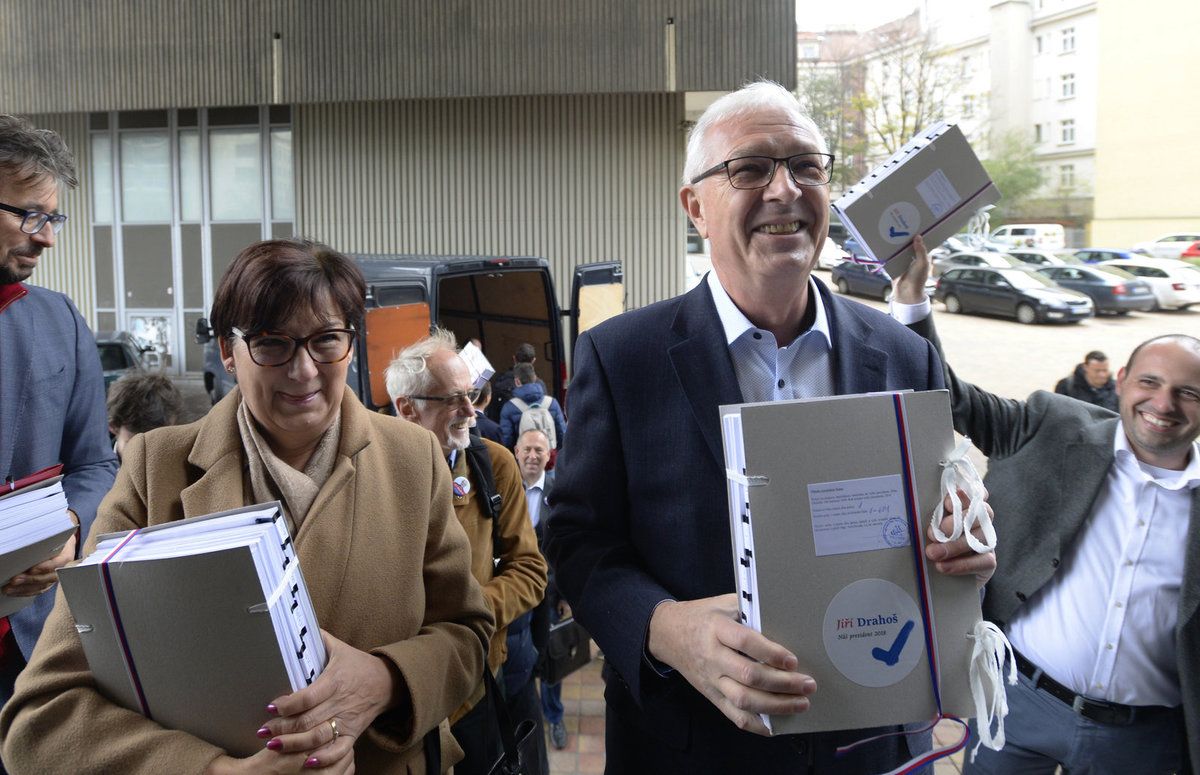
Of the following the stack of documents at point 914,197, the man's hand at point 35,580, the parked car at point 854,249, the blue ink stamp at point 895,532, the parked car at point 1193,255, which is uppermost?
the parked car at point 1193,255

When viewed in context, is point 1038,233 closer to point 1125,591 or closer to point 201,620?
point 1125,591

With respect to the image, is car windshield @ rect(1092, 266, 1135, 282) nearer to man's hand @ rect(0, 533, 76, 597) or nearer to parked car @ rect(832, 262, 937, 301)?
parked car @ rect(832, 262, 937, 301)

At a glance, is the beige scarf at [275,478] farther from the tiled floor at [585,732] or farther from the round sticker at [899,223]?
the tiled floor at [585,732]

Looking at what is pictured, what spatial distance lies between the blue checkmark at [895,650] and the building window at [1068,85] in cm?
3111

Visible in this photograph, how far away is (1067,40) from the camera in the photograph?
27.4 m

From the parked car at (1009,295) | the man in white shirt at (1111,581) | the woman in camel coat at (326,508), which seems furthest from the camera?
the parked car at (1009,295)

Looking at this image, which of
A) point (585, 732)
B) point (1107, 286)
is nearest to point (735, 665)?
point (585, 732)

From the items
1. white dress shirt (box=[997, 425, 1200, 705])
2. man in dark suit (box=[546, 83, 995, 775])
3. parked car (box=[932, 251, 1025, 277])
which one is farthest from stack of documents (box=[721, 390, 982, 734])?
parked car (box=[932, 251, 1025, 277])

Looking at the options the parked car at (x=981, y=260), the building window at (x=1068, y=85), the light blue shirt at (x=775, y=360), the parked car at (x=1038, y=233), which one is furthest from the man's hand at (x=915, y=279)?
the building window at (x=1068, y=85)

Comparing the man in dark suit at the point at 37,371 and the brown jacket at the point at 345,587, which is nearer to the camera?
the brown jacket at the point at 345,587

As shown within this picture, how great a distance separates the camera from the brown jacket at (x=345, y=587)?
1413mm

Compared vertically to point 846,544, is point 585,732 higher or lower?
lower

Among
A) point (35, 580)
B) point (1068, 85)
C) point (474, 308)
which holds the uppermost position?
point (1068, 85)

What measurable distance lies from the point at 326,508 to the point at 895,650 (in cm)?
106
